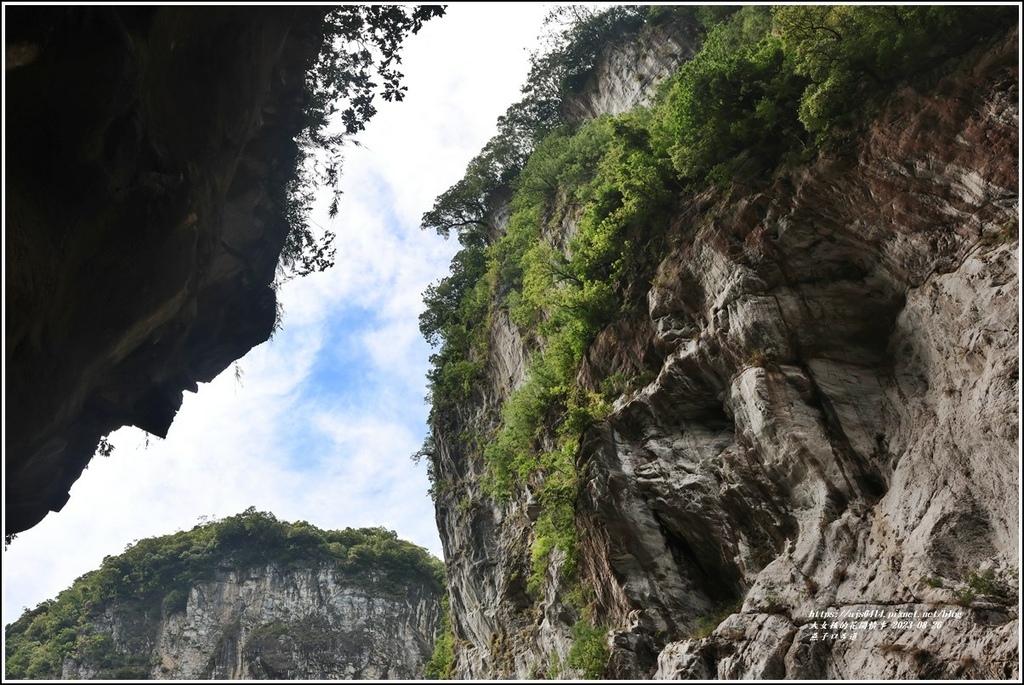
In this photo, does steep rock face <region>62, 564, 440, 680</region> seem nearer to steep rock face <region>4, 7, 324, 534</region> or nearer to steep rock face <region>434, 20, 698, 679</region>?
steep rock face <region>434, 20, 698, 679</region>

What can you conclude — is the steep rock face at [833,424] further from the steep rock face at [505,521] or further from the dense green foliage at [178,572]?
the dense green foliage at [178,572]

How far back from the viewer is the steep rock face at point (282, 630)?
166ft

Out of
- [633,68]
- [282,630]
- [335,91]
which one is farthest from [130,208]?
[282,630]

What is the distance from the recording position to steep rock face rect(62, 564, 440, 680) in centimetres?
5053

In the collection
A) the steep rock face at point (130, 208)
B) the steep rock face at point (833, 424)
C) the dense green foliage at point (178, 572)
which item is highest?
the dense green foliage at point (178, 572)

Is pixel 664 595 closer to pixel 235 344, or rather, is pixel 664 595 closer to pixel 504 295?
pixel 235 344

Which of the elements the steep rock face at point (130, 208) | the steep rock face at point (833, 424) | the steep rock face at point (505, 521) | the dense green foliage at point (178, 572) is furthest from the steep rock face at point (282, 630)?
the steep rock face at point (833, 424)

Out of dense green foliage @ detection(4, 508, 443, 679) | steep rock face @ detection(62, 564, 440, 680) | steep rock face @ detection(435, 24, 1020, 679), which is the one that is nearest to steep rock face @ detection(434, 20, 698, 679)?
steep rock face @ detection(435, 24, 1020, 679)

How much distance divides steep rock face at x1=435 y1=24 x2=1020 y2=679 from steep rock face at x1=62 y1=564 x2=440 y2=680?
3813 cm

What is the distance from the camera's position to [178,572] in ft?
187

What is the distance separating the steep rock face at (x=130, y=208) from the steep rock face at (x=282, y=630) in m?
36.9

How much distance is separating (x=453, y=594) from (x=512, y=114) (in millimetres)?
23461

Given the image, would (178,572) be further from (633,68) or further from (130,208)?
(130,208)

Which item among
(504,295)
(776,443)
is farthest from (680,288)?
(504,295)
